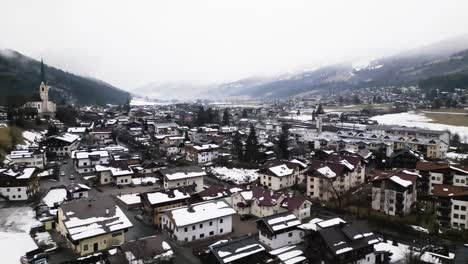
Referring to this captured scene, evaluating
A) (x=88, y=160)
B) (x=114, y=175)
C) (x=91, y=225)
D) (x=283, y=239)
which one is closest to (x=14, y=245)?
(x=91, y=225)

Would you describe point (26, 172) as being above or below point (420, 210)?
above

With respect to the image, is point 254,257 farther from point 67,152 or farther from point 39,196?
point 67,152

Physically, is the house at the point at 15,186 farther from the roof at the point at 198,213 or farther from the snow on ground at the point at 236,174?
the snow on ground at the point at 236,174

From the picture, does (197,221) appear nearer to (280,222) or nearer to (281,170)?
(280,222)

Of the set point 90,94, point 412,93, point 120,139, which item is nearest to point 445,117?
point 412,93

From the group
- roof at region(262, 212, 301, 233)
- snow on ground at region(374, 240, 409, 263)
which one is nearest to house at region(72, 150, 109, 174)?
roof at region(262, 212, 301, 233)

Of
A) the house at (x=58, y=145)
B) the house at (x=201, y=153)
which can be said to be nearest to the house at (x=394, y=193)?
the house at (x=201, y=153)

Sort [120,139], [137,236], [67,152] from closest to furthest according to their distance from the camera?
[137,236] → [67,152] → [120,139]
